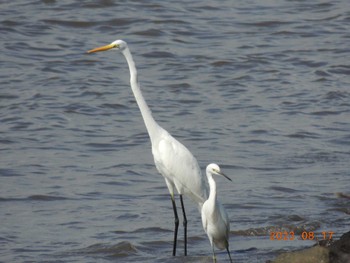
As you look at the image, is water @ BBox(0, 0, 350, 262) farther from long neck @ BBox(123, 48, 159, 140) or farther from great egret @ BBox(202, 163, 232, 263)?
long neck @ BBox(123, 48, 159, 140)

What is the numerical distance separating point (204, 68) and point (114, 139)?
380cm

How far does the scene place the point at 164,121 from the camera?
11.9 m

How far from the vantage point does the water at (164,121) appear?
8.12 meters

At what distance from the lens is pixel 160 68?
14.6 meters

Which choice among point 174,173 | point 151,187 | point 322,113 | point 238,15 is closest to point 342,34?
point 238,15

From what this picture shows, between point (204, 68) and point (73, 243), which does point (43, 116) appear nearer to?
point (204, 68)

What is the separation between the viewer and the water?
320 inches
